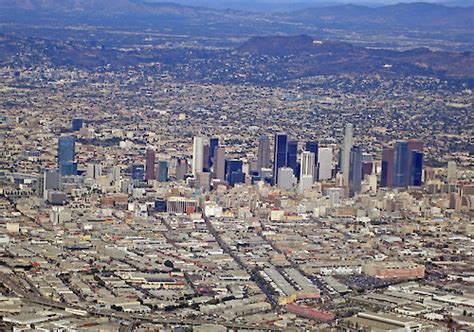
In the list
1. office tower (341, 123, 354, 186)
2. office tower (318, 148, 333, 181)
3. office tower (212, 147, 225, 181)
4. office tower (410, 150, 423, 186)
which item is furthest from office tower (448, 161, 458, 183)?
office tower (212, 147, 225, 181)

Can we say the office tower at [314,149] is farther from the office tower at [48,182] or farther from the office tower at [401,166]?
the office tower at [48,182]

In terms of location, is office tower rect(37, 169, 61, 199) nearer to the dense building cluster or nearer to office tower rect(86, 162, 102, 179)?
the dense building cluster

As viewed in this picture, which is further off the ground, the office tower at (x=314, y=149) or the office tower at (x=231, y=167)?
the office tower at (x=314, y=149)

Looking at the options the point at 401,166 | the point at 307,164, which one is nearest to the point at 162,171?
the point at 307,164

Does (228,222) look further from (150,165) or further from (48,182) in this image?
(150,165)

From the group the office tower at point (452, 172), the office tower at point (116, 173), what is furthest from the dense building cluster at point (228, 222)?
the office tower at point (452, 172)

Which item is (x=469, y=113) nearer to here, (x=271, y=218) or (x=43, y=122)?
(x=43, y=122)
